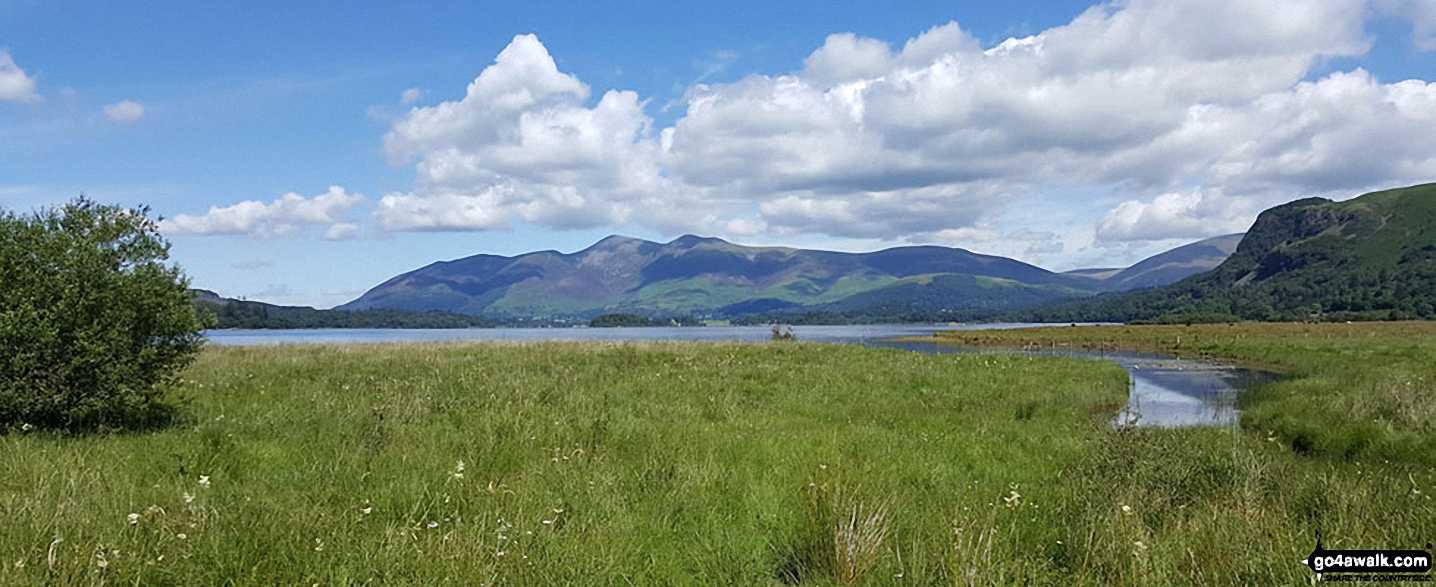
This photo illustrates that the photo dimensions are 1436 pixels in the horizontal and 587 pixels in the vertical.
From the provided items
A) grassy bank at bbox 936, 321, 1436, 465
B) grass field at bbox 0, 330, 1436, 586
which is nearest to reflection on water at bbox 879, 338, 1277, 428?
grassy bank at bbox 936, 321, 1436, 465

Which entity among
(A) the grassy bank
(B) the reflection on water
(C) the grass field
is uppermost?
(C) the grass field

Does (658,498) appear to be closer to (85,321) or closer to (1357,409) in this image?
(85,321)

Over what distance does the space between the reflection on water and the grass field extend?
3.70 meters

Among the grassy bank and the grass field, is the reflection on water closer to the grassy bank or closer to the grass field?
the grassy bank

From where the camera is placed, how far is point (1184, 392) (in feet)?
98.9

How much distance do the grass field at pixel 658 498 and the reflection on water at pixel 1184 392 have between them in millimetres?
3696

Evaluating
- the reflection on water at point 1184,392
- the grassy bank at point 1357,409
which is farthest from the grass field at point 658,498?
the reflection on water at point 1184,392

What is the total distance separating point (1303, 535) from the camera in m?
7.23

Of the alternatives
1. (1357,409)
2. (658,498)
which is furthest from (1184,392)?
(658,498)

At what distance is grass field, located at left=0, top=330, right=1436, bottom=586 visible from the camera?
6.23 metres

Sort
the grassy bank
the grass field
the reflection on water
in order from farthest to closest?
the reflection on water
the grassy bank
the grass field

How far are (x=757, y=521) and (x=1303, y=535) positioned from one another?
5.35m

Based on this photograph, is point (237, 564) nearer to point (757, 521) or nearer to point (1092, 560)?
point (757, 521)

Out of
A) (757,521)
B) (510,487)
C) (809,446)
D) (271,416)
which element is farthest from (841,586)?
(271,416)
